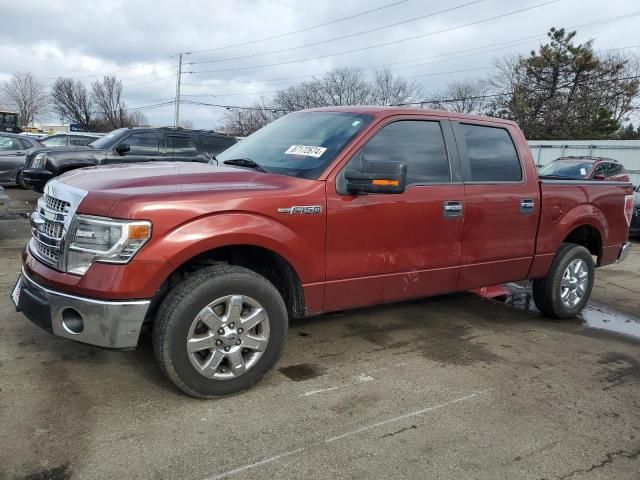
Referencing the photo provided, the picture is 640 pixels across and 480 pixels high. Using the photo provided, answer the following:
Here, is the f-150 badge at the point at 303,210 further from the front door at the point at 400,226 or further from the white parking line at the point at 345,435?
the white parking line at the point at 345,435

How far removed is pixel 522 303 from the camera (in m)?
6.17

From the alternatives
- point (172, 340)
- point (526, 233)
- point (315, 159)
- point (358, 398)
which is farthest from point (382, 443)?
point (526, 233)

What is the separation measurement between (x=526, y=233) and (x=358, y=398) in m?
2.37

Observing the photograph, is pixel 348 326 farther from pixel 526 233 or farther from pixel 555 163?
pixel 555 163

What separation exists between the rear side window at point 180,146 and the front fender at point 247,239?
8.64 meters

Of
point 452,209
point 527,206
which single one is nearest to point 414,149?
point 452,209

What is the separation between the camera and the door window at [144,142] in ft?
36.6

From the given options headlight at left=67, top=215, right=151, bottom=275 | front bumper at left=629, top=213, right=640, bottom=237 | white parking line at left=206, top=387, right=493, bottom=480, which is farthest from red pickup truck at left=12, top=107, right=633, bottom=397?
front bumper at left=629, top=213, right=640, bottom=237

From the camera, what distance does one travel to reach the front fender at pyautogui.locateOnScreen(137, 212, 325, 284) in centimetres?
301

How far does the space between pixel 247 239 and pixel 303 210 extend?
434 millimetres

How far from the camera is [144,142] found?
11.2 metres

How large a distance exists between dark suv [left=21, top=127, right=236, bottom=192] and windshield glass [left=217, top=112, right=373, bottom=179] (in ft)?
17.8

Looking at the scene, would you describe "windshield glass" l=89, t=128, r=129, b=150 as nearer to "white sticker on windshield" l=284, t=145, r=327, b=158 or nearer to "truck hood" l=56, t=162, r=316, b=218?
"truck hood" l=56, t=162, r=316, b=218

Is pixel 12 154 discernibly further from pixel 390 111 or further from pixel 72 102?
pixel 72 102
